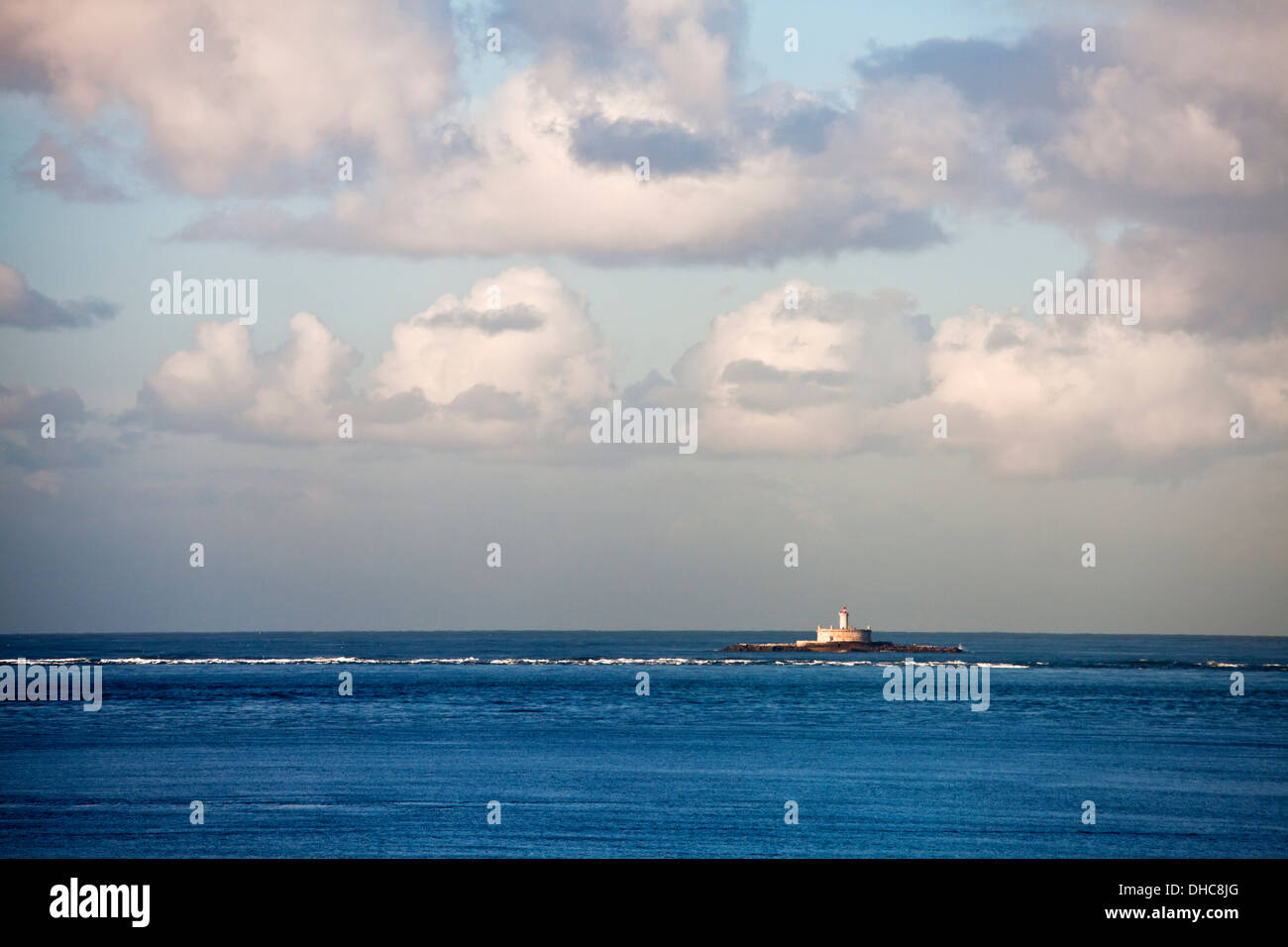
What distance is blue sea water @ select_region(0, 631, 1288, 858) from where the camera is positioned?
4744 centimetres

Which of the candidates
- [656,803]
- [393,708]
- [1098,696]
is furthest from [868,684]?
[656,803]

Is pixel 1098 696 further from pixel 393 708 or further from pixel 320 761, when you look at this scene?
pixel 320 761

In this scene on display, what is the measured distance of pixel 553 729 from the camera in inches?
3590

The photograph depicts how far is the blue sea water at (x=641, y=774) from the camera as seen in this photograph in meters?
47.4

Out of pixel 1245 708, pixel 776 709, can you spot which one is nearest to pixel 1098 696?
pixel 1245 708

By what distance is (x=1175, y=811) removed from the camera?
5538 cm

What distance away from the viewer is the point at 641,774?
66062 millimetres
